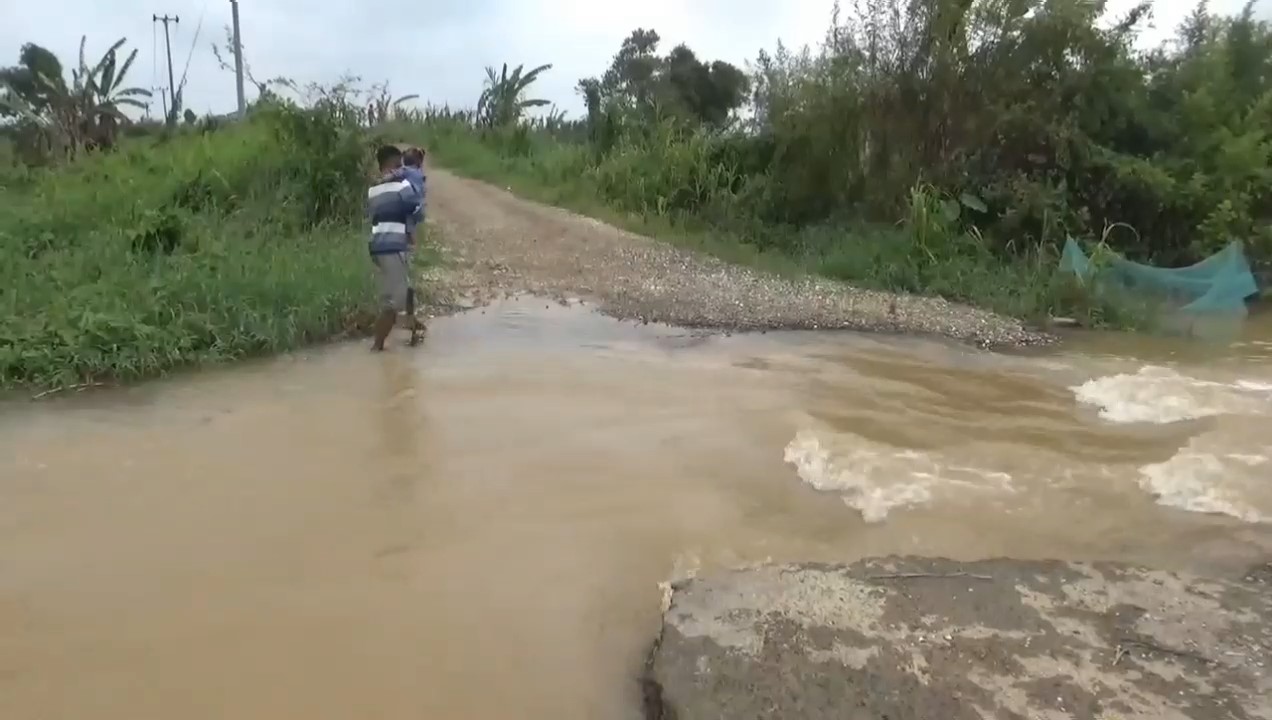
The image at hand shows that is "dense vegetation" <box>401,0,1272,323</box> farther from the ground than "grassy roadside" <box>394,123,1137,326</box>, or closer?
farther from the ground

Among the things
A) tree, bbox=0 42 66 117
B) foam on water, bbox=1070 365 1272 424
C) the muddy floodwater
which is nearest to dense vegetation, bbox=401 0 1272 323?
foam on water, bbox=1070 365 1272 424

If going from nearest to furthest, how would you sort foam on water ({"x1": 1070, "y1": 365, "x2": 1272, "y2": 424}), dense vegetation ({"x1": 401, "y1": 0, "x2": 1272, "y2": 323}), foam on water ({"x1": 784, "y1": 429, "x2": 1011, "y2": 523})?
1. foam on water ({"x1": 784, "y1": 429, "x2": 1011, "y2": 523})
2. foam on water ({"x1": 1070, "y1": 365, "x2": 1272, "y2": 424})
3. dense vegetation ({"x1": 401, "y1": 0, "x2": 1272, "y2": 323})

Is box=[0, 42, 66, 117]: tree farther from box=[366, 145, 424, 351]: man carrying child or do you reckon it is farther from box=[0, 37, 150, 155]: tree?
box=[366, 145, 424, 351]: man carrying child

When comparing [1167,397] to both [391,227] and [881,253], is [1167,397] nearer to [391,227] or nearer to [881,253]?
[881,253]

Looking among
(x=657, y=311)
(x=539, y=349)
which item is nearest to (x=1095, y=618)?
(x=539, y=349)

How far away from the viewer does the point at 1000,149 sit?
11906 millimetres

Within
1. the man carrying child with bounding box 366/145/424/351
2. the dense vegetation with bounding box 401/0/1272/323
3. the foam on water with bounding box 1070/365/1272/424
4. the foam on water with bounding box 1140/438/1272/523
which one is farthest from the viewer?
the dense vegetation with bounding box 401/0/1272/323

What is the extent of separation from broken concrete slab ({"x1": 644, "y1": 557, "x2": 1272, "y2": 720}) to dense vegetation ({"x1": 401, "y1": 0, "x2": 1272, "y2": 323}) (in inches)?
265

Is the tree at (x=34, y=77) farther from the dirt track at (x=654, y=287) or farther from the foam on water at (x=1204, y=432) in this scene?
the foam on water at (x=1204, y=432)

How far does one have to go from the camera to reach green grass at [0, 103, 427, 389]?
22.2 feet

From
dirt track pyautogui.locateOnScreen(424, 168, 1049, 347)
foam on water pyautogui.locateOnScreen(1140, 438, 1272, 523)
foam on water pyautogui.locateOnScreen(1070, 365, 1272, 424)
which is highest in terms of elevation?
dirt track pyautogui.locateOnScreen(424, 168, 1049, 347)

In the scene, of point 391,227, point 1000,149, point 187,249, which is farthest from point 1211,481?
point 187,249

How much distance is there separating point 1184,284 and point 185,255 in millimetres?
9428

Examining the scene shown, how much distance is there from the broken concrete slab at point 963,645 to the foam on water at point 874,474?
82cm
